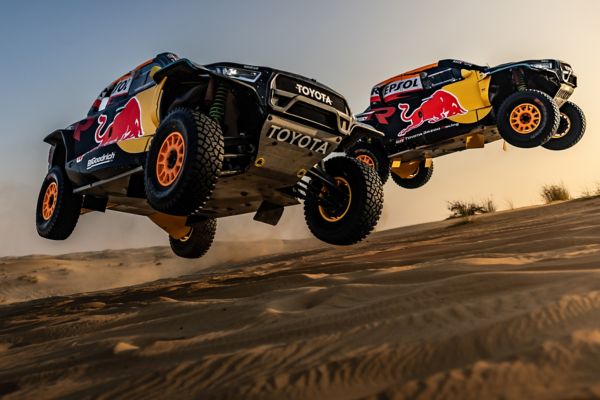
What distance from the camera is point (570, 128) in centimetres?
1044

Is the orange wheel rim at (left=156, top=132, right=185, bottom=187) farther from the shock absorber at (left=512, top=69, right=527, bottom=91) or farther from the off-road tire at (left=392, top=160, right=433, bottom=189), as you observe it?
the off-road tire at (left=392, top=160, right=433, bottom=189)

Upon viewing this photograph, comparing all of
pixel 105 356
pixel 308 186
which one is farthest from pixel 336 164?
pixel 105 356

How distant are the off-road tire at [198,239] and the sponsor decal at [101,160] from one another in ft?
8.31

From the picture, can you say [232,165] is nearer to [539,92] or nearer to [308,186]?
[308,186]

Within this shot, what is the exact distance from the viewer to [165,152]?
4453mm

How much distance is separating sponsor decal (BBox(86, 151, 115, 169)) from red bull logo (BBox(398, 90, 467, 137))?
6.48 m

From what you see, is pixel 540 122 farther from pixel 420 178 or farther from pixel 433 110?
pixel 420 178

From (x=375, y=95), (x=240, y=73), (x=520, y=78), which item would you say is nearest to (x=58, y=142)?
(x=240, y=73)

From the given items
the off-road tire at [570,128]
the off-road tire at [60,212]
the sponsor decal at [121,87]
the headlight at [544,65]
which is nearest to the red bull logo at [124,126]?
the sponsor decal at [121,87]

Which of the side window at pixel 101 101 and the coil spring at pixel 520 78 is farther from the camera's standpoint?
the coil spring at pixel 520 78

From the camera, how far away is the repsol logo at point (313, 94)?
459cm

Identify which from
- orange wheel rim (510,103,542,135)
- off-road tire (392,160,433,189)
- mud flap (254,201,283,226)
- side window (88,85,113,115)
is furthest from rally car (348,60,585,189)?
side window (88,85,113,115)

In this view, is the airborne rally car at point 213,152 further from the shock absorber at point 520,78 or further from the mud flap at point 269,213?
the shock absorber at point 520,78

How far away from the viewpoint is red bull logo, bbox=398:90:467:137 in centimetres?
1001
